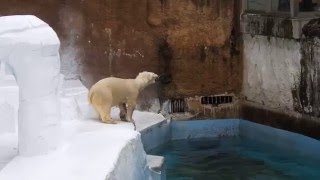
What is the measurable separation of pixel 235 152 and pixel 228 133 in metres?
0.95

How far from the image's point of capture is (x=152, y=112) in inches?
428

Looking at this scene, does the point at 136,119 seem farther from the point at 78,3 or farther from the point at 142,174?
the point at 142,174

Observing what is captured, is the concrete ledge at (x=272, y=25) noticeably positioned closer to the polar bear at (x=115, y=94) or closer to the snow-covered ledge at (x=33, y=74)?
the polar bear at (x=115, y=94)

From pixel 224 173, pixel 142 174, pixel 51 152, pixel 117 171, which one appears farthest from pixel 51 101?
pixel 224 173

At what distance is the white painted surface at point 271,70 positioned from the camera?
10500 millimetres

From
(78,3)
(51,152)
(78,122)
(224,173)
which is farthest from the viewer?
(78,3)

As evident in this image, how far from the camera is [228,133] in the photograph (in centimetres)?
1125

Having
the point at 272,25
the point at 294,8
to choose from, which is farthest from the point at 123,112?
the point at 294,8

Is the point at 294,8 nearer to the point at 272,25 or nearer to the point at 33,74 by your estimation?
the point at 272,25

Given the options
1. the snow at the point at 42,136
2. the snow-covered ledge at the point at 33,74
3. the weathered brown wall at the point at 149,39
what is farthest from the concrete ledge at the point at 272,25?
the snow-covered ledge at the point at 33,74

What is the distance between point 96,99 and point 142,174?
4.28 feet

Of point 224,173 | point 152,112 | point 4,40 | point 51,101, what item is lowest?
point 224,173

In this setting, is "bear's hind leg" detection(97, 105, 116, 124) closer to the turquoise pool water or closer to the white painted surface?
the turquoise pool water

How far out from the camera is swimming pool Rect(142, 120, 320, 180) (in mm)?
9211
